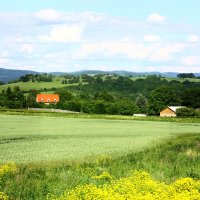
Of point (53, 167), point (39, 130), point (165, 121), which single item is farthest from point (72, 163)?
point (165, 121)

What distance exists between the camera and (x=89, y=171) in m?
26.7

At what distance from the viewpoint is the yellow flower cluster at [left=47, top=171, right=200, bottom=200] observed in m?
16.3

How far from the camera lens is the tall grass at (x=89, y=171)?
71.7 feet

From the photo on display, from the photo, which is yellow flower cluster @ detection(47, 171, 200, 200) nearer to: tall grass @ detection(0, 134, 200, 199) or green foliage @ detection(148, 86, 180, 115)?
tall grass @ detection(0, 134, 200, 199)

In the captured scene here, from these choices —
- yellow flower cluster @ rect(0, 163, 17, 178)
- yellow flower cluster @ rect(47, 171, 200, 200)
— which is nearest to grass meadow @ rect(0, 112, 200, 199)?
yellow flower cluster @ rect(0, 163, 17, 178)

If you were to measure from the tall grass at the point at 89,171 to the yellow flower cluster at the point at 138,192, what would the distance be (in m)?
3.27

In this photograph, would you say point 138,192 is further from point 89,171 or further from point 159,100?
point 159,100

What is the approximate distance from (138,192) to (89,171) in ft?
29.6

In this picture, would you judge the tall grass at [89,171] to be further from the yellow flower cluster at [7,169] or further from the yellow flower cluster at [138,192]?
the yellow flower cluster at [138,192]

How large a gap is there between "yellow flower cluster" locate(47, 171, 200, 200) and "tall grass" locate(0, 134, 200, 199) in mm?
3274

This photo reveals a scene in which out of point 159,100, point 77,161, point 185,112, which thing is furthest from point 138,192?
point 159,100

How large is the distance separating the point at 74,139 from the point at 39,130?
34.6 feet

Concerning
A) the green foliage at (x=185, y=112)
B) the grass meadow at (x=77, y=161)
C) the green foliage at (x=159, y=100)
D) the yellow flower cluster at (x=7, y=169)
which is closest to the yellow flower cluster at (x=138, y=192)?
the grass meadow at (x=77, y=161)

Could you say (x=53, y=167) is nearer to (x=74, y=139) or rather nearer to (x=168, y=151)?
(x=168, y=151)
